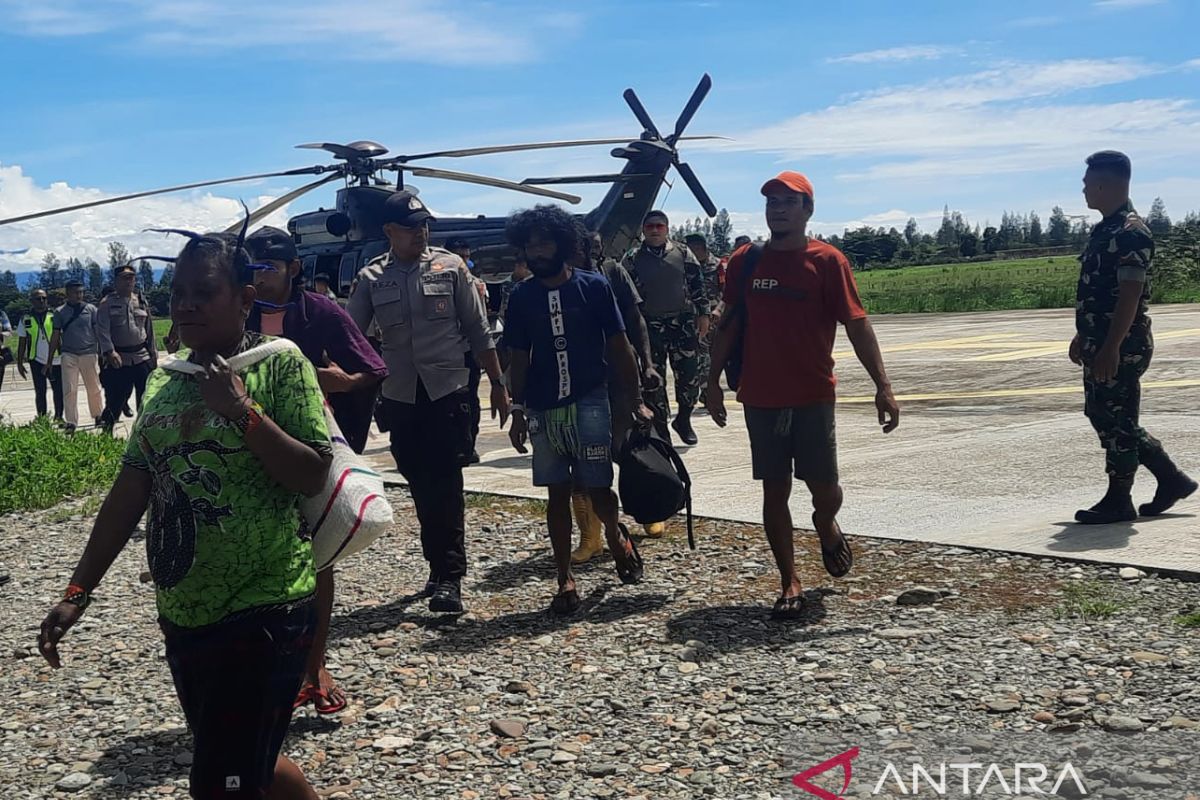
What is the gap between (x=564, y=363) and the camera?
6.10 metres

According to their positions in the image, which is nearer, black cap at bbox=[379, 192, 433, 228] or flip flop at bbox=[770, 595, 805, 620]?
flip flop at bbox=[770, 595, 805, 620]

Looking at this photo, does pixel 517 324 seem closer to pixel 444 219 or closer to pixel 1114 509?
pixel 1114 509

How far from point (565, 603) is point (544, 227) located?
70.6 inches

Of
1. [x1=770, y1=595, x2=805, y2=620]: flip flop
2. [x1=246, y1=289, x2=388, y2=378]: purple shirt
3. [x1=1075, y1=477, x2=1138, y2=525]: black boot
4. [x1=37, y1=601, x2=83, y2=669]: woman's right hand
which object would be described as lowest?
[x1=770, y1=595, x2=805, y2=620]: flip flop

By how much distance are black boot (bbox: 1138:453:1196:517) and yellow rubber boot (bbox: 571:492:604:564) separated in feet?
9.78

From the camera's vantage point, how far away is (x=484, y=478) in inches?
392

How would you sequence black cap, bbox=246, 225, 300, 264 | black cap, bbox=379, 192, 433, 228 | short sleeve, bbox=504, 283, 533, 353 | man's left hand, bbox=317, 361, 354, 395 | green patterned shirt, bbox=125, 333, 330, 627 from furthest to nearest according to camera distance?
short sleeve, bbox=504, 283, 533, 353, black cap, bbox=379, 192, 433, 228, black cap, bbox=246, 225, 300, 264, man's left hand, bbox=317, 361, 354, 395, green patterned shirt, bbox=125, 333, 330, 627

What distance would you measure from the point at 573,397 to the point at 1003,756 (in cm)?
276

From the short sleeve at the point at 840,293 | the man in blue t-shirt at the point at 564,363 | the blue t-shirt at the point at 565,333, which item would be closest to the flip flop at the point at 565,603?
the man in blue t-shirt at the point at 564,363

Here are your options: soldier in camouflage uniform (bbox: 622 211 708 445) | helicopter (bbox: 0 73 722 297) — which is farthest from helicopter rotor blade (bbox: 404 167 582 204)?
soldier in camouflage uniform (bbox: 622 211 708 445)

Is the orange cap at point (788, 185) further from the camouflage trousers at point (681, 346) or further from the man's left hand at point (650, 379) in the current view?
the camouflage trousers at point (681, 346)

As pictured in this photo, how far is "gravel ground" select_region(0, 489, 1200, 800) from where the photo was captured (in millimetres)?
4238

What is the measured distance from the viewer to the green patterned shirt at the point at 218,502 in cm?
293

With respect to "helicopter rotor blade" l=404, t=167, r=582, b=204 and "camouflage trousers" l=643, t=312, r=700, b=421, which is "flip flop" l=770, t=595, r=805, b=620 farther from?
"helicopter rotor blade" l=404, t=167, r=582, b=204
